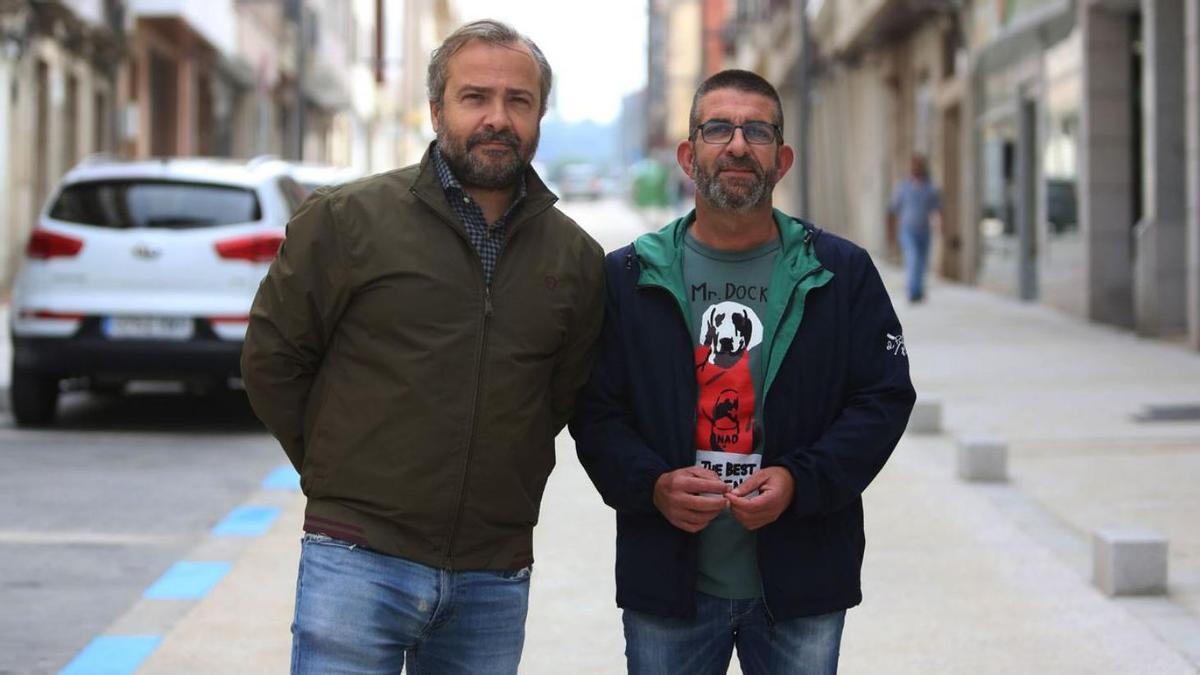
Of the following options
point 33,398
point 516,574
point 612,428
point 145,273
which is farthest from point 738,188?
point 33,398

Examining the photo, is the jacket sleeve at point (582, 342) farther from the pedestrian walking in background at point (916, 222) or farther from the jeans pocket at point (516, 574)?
the pedestrian walking in background at point (916, 222)

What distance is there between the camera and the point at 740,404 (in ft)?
11.9

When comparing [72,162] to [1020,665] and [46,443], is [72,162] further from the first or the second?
[1020,665]

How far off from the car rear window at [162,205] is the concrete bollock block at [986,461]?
15.1ft

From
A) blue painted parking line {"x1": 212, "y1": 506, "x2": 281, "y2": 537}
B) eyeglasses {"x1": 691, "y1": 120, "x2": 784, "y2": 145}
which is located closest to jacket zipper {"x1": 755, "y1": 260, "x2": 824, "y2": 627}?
eyeglasses {"x1": 691, "y1": 120, "x2": 784, "y2": 145}

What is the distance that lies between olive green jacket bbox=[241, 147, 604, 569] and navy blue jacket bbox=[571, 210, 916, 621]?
0.08 m

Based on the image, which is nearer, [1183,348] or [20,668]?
[20,668]

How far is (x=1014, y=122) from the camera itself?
25984mm

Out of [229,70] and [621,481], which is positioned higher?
[229,70]

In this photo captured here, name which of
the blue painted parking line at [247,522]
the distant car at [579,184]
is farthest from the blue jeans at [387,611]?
the distant car at [579,184]

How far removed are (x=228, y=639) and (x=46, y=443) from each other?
589 cm

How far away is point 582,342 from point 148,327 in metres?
8.95

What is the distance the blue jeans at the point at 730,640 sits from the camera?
366cm

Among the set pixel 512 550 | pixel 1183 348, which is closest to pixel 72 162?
pixel 1183 348
